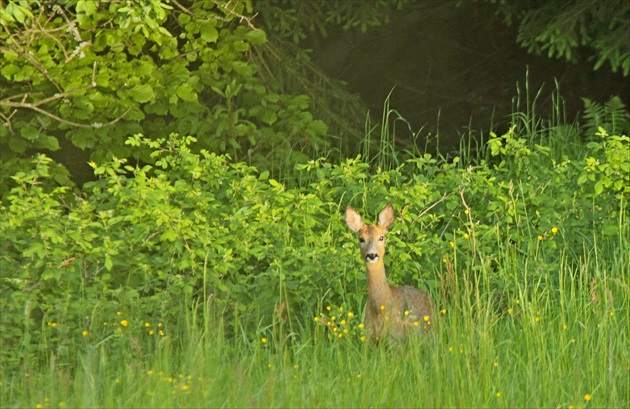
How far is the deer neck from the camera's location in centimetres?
631

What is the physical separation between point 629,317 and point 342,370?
164 cm

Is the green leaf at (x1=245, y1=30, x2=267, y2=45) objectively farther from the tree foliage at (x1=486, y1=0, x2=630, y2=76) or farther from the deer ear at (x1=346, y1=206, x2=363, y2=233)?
the deer ear at (x1=346, y1=206, x2=363, y2=233)

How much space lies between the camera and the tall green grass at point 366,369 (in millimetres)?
5125

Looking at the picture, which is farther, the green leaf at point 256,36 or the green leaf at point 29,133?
the green leaf at point 256,36

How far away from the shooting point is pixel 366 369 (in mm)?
5402

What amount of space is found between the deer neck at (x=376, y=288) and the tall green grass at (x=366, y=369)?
0.23m

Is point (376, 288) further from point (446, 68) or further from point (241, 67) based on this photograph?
point (446, 68)

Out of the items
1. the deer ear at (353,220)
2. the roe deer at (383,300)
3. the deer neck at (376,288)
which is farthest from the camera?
the deer ear at (353,220)

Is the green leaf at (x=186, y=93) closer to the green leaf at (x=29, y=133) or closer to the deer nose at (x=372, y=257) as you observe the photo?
the green leaf at (x=29, y=133)

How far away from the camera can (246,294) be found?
6.93 metres

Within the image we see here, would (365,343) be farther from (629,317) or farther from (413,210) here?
(413,210)

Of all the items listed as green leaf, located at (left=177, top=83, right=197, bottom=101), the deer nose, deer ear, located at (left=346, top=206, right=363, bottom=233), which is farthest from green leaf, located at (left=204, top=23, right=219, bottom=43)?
the deer nose

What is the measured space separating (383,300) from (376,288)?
7cm

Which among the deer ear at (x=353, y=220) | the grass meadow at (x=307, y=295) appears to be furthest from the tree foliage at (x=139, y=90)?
the deer ear at (x=353, y=220)
